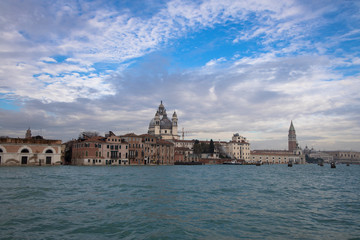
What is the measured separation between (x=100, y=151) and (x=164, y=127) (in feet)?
210

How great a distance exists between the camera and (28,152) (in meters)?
53.4

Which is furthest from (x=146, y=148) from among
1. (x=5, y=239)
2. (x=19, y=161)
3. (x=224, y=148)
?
(x=5, y=239)

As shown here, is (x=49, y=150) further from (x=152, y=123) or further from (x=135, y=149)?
(x=152, y=123)

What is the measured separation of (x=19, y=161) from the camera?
52.0 meters

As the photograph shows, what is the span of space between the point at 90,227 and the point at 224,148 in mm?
122514

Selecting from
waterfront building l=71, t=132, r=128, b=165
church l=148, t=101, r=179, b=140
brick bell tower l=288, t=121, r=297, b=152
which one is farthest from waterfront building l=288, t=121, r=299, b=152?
waterfront building l=71, t=132, r=128, b=165

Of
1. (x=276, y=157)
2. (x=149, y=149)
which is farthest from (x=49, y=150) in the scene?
(x=276, y=157)

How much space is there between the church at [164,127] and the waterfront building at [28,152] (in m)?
70.4

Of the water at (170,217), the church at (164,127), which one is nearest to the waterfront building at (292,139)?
the church at (164,127)

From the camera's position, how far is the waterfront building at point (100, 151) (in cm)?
6444

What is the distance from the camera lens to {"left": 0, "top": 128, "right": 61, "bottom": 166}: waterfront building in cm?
5106

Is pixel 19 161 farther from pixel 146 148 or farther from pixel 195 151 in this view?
pixel 195 151

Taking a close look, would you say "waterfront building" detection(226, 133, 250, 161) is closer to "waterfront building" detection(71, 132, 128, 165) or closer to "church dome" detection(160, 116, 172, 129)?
"church dome" detection(160, 116, 172, 129)

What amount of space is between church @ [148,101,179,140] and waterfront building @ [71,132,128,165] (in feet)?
181
